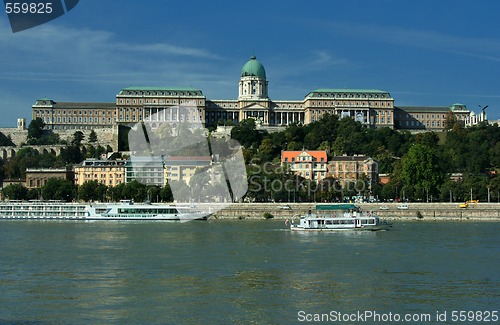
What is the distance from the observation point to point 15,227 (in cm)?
4831

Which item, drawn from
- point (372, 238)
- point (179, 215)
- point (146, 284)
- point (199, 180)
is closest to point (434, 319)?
point (146, 284)

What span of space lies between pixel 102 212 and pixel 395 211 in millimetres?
19063

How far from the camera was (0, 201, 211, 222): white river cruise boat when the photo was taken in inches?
2216

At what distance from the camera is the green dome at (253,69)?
11206cm

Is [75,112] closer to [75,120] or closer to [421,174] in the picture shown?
[75,120]

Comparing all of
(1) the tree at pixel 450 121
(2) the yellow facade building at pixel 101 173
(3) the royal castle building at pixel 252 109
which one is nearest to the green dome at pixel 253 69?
(3) the royal castle building at pixel 252 109

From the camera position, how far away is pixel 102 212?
190ft

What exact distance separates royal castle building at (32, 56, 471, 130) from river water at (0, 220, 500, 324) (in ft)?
224

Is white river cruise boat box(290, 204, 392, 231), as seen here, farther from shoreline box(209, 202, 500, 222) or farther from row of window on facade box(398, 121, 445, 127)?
row of window on facade box(398, 121, 445, 127)

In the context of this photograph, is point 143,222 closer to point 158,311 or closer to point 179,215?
point 179,215

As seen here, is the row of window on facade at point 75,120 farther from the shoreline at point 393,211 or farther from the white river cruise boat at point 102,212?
the shoreline at point 393,211

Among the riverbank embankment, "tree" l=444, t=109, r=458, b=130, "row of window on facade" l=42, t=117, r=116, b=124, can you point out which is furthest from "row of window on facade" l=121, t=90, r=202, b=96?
the riverbank embankment

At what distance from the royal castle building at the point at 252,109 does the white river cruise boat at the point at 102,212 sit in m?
46.7

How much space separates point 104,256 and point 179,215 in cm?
2530
